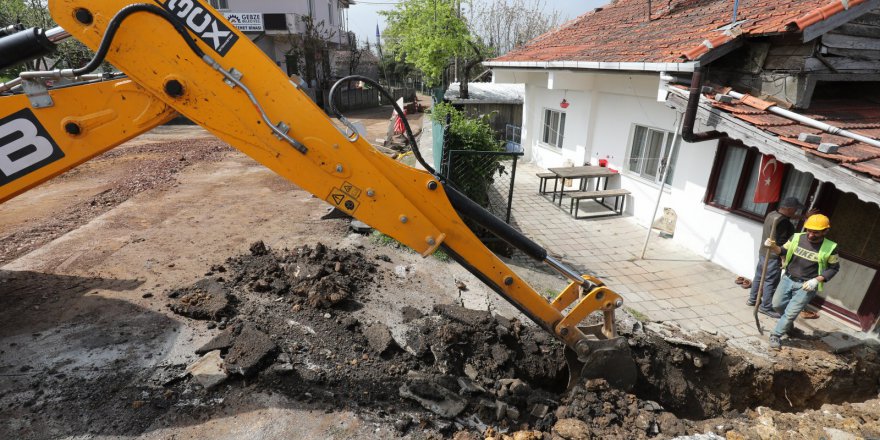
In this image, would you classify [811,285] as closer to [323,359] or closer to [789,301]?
[789,301]

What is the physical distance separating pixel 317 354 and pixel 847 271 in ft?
21.3

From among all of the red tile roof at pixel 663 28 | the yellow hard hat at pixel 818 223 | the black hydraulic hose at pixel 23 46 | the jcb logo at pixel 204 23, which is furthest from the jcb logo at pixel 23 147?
the yellow hard hat at pixel 818 223

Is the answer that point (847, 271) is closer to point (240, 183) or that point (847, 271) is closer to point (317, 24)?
point (240, 183)

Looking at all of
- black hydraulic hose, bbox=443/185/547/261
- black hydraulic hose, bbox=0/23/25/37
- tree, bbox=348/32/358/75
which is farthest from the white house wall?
tree, bbox=348/32/358/75

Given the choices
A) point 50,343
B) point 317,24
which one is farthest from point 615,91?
point 317,24

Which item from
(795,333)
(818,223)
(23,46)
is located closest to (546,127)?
(818,223)

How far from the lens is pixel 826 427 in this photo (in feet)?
12.9

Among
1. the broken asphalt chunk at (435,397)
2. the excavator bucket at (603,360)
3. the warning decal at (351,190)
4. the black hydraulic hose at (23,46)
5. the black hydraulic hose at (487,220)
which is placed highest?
the black hydraulic hose at (23,46)

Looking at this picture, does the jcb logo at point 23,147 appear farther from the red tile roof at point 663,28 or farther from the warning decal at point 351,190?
the red tile roof at point 663,28

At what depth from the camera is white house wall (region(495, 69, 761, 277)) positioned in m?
6.97

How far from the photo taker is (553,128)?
1183 centimetres

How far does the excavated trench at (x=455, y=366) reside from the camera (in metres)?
3.68

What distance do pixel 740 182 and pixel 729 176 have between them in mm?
264

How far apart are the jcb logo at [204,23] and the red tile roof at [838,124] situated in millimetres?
5445
